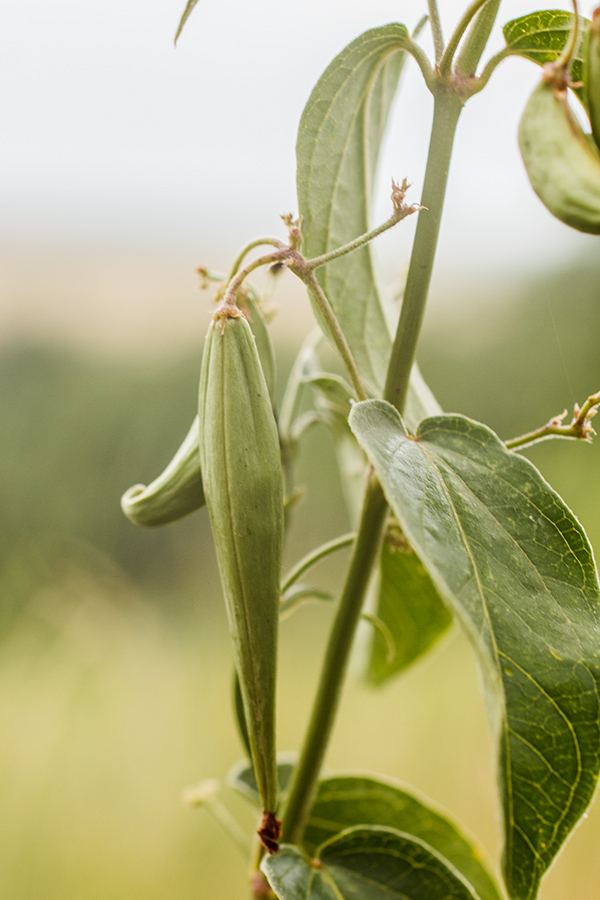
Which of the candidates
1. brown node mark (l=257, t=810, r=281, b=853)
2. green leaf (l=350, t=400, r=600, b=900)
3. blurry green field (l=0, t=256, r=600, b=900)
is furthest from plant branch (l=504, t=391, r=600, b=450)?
blurry green field (l=0, t=256, r=600, b=900)

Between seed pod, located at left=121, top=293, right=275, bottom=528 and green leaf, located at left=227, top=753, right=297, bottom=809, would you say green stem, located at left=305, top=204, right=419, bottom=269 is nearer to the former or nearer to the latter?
seed pod, located at left=121, top=293, right=275, bottom=528

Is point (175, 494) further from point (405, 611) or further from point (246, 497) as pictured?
point (405, 611)

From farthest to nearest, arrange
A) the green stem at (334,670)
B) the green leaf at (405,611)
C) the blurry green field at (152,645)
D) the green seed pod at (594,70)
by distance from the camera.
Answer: the blurry green field at (152,645), the green leaf at (405,611), the green stem at (334,670), the green seed pod at (594,70)

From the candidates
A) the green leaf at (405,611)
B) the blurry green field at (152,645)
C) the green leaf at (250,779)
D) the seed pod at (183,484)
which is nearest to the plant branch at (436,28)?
the seed pod at (183,484)

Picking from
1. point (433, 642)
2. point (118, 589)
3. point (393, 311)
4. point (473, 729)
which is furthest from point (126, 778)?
point (393, 311)

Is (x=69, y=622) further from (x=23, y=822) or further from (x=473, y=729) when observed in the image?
(x=473, y=729)

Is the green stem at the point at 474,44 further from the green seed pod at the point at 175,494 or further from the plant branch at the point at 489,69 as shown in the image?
the green seed pod at the point at 175,494
